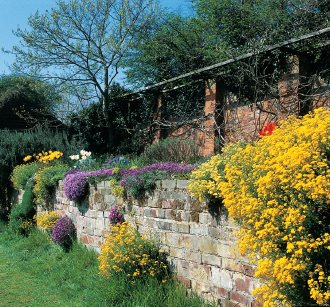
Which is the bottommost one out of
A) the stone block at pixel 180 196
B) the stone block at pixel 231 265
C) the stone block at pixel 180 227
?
the stone block at pixel 231 265

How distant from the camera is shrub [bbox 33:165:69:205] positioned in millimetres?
10680

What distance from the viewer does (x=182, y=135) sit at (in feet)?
44.9

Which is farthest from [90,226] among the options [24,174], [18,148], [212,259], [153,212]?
[18,148]

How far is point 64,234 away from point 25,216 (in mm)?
2955

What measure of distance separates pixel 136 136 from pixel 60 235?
740cm

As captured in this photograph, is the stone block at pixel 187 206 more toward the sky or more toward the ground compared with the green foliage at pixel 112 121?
more toward the ground

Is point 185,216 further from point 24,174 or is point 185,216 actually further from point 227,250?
point 24,174

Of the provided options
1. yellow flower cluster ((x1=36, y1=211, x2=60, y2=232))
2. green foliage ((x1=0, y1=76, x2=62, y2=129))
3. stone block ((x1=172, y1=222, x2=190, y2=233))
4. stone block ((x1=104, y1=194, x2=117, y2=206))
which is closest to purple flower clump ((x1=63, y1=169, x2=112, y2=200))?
stone block ((x1=104, y1=194, x2=117, y2=206))

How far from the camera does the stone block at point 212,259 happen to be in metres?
5.15

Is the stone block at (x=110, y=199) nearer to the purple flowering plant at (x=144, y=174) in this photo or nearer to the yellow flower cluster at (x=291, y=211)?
the purple flowering plant at (x=144, y=174)

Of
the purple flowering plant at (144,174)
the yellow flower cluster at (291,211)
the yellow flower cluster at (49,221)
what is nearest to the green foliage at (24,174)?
the yellow flower cluster at (49,221)

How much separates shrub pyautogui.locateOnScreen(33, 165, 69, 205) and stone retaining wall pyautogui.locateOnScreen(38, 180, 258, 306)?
347 cm

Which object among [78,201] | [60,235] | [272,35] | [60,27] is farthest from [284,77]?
[60,27]

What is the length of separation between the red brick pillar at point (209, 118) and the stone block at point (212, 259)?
666 centimetres
